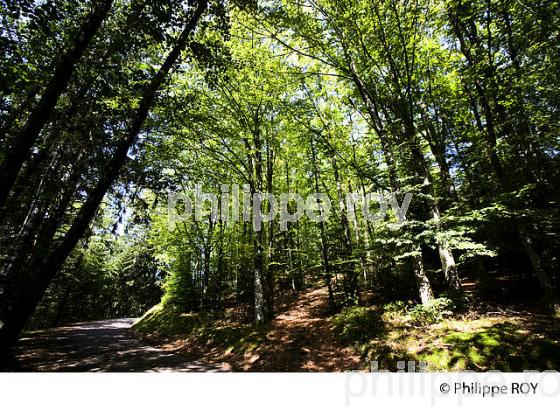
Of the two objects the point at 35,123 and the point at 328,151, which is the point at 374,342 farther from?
the point at 35,123

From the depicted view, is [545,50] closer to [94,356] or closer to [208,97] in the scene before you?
[208,97]

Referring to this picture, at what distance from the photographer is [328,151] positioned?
10430 mm

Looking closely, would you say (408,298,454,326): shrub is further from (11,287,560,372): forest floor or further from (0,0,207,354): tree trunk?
(0,0,207,354): tree trunk

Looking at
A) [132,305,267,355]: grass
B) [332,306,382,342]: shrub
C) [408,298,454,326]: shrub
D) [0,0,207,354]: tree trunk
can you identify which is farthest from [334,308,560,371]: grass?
[0,0,207,354]: tree trunk

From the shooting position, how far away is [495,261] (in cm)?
978

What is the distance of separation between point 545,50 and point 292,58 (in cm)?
859

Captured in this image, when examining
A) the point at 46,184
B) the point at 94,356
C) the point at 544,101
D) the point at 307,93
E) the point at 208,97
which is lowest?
the point at 94,356

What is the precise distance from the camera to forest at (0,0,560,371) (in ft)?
18.7

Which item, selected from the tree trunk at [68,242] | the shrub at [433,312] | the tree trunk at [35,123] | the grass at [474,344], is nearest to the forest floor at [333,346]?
the grass at [474,344]

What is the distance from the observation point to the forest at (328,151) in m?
5.71

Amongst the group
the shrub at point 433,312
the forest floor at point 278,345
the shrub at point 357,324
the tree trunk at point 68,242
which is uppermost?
the tree trunk at point 68,242

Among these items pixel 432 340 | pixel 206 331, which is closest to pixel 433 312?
pixel 432 340

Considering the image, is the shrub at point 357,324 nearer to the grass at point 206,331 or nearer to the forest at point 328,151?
the forest at point 328,151

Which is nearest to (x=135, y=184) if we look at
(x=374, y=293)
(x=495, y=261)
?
(x=374, y=293)
